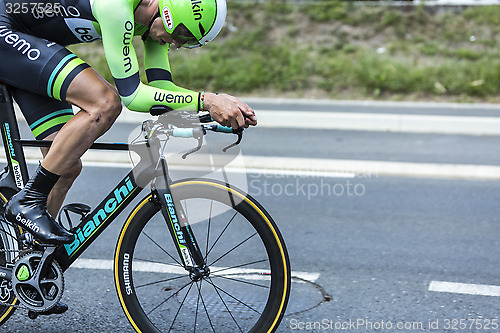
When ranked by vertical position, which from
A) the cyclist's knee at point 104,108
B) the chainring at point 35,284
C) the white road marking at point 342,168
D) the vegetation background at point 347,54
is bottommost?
the vegetation background at point 347,54

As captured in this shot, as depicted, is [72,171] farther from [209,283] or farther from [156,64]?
[209,283]

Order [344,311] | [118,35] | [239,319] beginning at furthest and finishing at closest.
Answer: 1. [344,311]
2. [239,319]
3. [118,35]

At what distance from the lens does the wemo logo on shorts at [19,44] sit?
309 cm

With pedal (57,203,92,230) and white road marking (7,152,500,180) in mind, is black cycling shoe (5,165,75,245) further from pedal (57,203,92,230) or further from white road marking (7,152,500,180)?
white road marking (7,152,500,180)

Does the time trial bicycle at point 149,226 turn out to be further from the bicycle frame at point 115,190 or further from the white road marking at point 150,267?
the white road marking at point 150,267

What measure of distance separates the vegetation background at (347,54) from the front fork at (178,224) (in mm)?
9457

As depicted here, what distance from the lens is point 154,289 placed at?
4.17 metres

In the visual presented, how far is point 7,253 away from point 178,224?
3.22ft

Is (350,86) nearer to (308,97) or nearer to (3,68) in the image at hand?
(308,97)

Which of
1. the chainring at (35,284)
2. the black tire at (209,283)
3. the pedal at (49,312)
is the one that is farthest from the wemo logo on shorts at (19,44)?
the pedal at (49,312)

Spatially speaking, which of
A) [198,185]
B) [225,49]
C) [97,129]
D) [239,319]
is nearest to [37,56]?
[97,129]

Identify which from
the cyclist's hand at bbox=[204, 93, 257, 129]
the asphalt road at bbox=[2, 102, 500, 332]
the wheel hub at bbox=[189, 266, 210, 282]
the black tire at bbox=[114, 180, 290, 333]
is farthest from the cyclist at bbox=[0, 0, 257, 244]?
the wheel hub at bbox=[189, 266, 210, 282]

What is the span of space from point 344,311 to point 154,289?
1.15 m

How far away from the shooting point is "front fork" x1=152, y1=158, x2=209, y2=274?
3107mm
